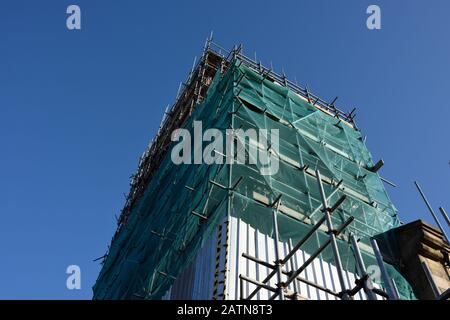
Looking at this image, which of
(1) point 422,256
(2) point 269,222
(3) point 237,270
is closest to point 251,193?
(2) point 269,222

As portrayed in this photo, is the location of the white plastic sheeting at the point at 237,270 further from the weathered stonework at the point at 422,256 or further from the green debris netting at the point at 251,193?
the weathered stonework at the point at 422,256

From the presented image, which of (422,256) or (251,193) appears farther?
(422,256)

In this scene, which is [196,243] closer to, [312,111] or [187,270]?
[187,270]

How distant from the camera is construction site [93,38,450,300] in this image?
7828 mm

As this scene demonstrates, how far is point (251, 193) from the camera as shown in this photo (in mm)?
9555

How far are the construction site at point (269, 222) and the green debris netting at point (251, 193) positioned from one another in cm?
3

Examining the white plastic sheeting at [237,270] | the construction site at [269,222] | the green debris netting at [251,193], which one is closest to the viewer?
the white plastic sheeting at [237,270]

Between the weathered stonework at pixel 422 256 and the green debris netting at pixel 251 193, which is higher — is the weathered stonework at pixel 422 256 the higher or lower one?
the lower one

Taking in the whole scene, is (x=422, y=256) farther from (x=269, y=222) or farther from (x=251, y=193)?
(x=251, y=193)

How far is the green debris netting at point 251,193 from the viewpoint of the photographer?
9398mm

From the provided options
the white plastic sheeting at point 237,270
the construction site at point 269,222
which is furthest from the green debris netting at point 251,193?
the white plastic sheeting at point 237,270

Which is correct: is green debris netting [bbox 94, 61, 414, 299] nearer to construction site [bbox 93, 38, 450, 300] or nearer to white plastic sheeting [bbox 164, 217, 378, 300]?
construction site [bbox 93, 38, 450, 300]

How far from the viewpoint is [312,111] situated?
1498 cm

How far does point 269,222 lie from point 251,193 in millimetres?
734
